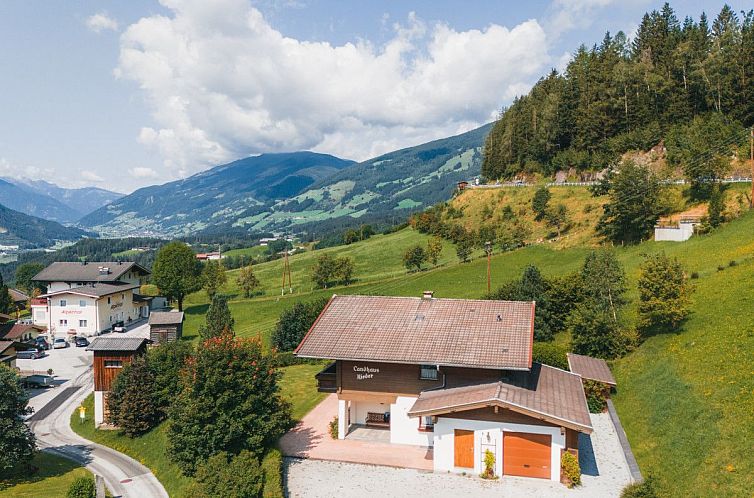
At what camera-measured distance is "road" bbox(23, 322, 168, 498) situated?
27.6 metres

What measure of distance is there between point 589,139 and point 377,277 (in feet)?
138

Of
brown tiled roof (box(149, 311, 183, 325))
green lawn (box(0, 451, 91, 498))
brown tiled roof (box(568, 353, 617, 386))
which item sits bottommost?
green lawn (box(0, 451, 91, 498))

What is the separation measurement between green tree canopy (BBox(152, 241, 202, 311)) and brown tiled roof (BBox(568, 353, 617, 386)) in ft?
203

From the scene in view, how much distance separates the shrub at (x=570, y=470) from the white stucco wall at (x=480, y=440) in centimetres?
22

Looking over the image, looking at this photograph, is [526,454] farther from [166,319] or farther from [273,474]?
[166,319]

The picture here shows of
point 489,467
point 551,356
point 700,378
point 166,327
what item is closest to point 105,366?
point 166,327

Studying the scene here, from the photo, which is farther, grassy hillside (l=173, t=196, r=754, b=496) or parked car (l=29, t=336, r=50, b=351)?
parked car (l=29, t=336, r=50, b=351)

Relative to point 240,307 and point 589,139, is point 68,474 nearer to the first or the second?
point 240,307

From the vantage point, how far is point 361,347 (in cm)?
2795

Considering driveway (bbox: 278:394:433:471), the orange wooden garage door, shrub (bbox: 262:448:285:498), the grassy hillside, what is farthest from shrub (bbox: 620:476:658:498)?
shrub (bbox: 262:448:285:498)

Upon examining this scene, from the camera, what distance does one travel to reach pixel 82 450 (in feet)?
111

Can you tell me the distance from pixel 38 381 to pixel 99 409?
55.9 feet

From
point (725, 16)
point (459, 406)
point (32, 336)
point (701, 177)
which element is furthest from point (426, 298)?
point (725, 16)

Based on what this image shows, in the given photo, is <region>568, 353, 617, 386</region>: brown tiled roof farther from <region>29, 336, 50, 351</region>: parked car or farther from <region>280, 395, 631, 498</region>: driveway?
<region>29, 336, 50, 351</region>: parked car
